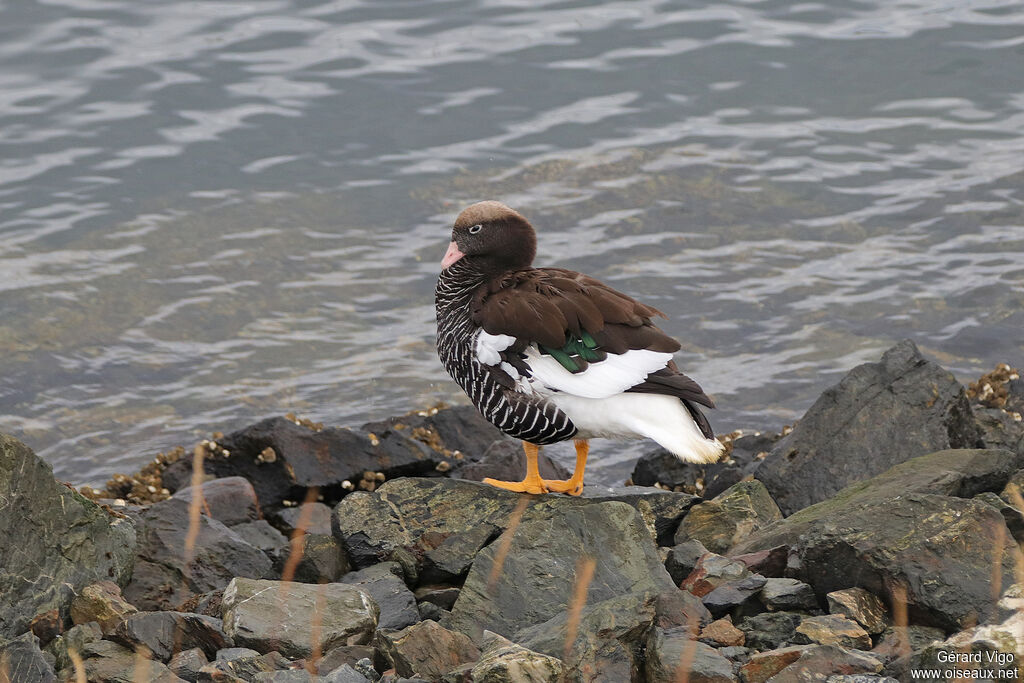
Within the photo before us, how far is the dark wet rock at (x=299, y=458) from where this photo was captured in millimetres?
8570

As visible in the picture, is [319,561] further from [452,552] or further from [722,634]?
[722,634]

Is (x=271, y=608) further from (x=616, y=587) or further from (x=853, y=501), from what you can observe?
(x=853, y=501)

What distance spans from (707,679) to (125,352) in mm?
9432

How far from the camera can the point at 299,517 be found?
8141 mm

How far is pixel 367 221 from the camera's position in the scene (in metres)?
15.5

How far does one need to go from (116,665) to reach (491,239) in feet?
11.0

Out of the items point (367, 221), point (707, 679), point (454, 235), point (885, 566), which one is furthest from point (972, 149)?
point (707, 679)

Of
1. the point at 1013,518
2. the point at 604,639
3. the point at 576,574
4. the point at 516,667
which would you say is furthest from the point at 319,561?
the point at 1013,518

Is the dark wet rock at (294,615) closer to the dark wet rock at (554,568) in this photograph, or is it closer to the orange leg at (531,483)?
the dark wet rock at (554,568)

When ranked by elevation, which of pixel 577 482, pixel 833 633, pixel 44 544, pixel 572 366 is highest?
pixel 572 366

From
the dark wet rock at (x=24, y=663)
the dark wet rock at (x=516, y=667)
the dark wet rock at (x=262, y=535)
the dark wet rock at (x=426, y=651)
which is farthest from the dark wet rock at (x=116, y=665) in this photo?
the dark wet rock at (x=262, y=535)

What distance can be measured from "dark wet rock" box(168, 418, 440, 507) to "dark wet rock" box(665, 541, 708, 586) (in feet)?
9.06

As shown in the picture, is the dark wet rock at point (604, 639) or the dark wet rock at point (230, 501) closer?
the dark wet rock at point (604, 639)

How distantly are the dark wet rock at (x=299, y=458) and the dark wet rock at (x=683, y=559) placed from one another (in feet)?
9.06
